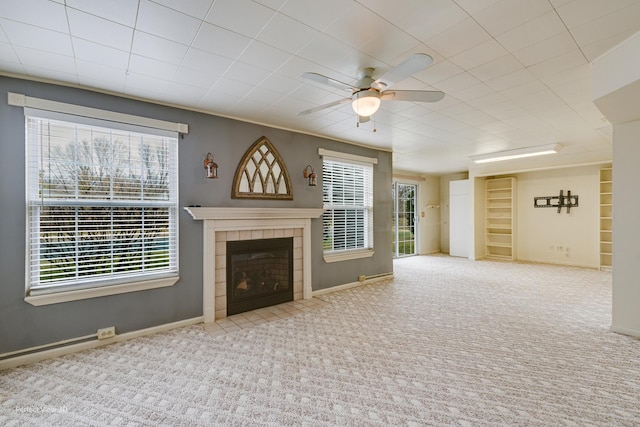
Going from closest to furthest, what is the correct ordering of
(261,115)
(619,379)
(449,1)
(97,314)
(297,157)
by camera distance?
(449,1) < (619,379) < (97,314) < (261,115) < (297,157)

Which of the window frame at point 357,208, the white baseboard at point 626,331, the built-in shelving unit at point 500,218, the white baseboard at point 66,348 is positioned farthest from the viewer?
the built-in shelving unit at point 500,218

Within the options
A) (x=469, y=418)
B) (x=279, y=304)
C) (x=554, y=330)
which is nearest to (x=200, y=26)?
(x=469, y=418)

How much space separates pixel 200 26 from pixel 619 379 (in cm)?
408

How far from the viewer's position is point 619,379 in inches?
88.4

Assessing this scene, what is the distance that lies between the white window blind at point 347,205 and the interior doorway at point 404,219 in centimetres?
313

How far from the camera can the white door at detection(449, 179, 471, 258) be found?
8.11 meters

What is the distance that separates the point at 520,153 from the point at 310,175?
4.35 m

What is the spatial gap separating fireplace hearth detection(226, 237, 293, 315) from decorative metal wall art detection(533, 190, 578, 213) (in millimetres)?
6757

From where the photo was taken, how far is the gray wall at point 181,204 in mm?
2494

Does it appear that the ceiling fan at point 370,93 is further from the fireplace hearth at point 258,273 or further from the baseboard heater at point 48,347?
the baseboard heater at point 48,347

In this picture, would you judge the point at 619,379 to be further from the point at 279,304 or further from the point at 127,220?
the point at 127,220

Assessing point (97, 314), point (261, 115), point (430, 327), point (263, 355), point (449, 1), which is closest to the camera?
point (449, 1)

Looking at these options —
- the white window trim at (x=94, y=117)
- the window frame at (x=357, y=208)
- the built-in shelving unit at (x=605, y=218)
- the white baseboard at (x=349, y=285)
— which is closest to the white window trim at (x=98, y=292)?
the white window trim at (x=94, y=117)

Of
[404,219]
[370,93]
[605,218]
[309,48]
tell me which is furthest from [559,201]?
[309,48]
